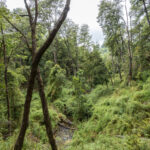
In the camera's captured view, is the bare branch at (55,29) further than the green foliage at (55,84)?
No

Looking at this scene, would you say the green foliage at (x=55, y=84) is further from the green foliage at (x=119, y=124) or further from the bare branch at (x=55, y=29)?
the bare branch at (x=55, y=29)

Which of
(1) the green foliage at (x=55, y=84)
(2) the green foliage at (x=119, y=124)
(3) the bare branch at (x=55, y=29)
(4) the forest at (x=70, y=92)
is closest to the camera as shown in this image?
(3) the bare branch at (x=55, y=29)

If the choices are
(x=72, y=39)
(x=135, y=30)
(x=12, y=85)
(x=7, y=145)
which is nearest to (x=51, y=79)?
(x=12, y=85)

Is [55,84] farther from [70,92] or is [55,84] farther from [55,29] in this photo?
[55,29]

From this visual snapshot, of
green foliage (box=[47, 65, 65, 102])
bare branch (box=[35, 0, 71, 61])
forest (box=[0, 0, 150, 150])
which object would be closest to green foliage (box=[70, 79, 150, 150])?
forest (box=[0, 0, 150, 150])

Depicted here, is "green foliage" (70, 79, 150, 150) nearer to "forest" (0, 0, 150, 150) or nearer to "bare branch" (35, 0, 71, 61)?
"forest" (0, 0, 150, 150)

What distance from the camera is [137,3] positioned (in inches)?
321

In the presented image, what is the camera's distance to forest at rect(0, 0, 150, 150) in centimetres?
288

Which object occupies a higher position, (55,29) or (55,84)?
(55,29)

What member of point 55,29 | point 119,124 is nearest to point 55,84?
point 119,124

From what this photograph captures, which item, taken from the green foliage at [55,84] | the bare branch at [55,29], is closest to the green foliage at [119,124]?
the bare branch at [55,29]

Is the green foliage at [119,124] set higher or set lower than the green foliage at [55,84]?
lower

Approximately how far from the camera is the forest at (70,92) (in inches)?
113

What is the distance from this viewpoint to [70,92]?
11.8 meters
